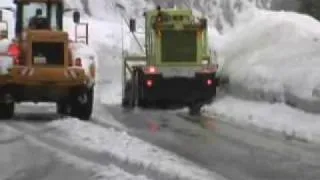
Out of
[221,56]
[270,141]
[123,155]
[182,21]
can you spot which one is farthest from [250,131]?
[221,56]

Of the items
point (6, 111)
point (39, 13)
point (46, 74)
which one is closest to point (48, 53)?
point (46, 74)

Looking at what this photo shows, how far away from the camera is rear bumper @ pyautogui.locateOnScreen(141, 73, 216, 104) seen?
81.8ft

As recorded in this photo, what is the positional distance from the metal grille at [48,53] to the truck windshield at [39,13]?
1.84 m

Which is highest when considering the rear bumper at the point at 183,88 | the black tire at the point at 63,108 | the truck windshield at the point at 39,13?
the truck windshield at the point at 39,13

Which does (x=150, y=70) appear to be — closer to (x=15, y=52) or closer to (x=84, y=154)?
(x=15, y=52)

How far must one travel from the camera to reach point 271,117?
20938 millimetres

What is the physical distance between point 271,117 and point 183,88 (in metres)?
4.50

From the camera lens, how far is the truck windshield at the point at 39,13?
72.3ft

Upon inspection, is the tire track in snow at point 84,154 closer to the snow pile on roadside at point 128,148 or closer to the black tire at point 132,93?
the snow pile on roadside at point 128,148

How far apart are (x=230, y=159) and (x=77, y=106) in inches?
282

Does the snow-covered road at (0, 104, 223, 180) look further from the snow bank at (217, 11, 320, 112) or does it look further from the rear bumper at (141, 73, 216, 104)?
the rear bumper at (141, 73, 216, 104)

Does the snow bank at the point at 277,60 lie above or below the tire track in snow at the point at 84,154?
above

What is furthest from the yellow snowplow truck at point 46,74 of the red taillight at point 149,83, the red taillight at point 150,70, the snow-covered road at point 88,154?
the red taillight at point 150,70

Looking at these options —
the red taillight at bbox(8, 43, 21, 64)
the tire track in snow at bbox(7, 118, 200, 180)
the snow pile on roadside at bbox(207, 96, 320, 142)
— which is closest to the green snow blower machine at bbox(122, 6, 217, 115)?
the snow pile on roadside at bbox(207, 96, 320, 142)
